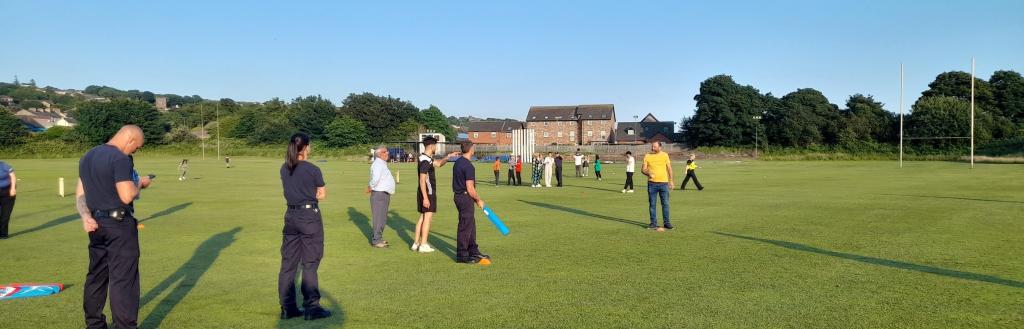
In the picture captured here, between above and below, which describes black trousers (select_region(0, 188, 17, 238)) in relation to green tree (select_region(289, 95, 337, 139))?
below

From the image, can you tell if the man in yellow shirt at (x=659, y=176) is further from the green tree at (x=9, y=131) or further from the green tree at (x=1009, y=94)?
the green tree at (x=9, y=131)

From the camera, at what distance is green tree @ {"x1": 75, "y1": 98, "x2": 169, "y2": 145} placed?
291 feet

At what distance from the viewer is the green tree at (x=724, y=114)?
3423 inches

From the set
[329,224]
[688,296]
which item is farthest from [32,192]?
[688,296]

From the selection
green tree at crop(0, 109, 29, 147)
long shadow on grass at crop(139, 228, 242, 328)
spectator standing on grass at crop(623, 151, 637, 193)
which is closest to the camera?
long shadow on grass at crop(139, 228, 242, 328)

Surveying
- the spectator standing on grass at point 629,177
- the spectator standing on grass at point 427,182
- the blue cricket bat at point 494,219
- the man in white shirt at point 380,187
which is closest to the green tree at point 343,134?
the spectator standing on grass at point 629,177

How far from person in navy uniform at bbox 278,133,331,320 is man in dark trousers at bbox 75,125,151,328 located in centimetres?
128

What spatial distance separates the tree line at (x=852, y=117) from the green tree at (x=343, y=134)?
5027cm

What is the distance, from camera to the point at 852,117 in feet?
263

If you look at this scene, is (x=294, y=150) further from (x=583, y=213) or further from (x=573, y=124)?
(x=573, y=124)

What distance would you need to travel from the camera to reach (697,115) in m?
91.2

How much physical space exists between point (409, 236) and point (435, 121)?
11116 cm

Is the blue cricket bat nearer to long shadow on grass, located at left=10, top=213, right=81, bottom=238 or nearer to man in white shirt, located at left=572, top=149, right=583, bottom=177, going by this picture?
long shadow on grass, located at left=10, top=213, right=81, bottom=238

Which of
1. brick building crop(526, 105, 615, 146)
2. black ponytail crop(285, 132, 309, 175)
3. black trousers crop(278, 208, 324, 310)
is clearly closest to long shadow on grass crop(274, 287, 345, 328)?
black trousers crop(278, 208, 324, 310)
